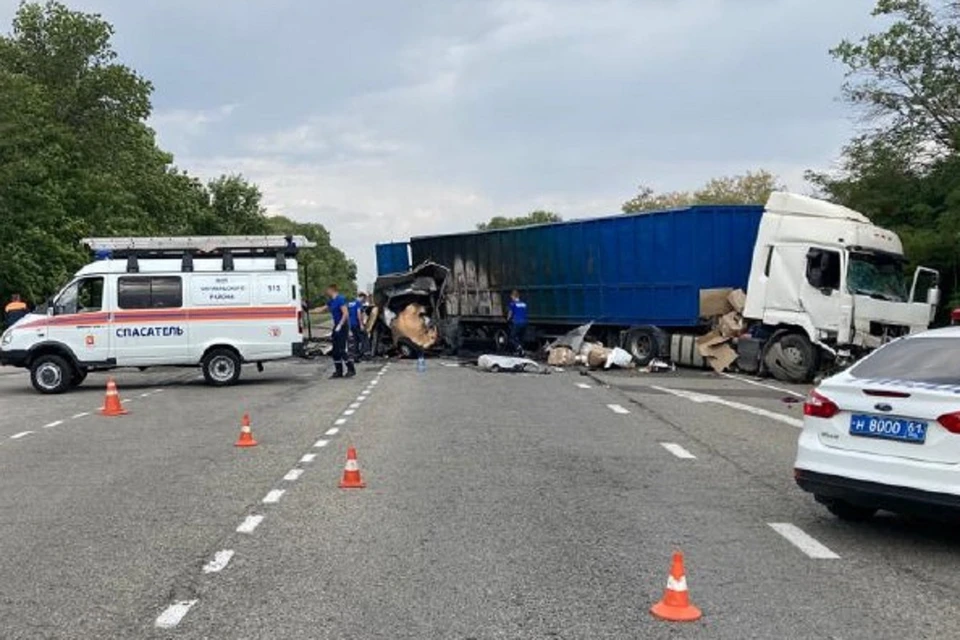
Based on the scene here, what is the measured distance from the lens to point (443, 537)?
22.8ft

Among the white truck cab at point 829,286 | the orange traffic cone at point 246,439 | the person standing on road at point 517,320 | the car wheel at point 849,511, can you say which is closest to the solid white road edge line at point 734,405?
the white truck cab at point 829,286

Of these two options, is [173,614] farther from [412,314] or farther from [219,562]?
[412,314]

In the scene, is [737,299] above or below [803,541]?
above

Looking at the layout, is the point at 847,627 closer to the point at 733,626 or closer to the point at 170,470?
the point at 733,626

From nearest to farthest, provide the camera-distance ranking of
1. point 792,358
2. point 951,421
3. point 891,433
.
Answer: point 951,421, point 891,433, point 792,358

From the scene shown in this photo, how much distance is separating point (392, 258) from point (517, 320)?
26.8 ft

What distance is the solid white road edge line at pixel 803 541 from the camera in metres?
6.51

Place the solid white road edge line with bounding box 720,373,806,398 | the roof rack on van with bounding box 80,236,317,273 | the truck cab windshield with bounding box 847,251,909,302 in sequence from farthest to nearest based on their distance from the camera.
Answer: the roof rack on van with bounding box 80,236,317,273 < the truck cab windshield with bounding box 847,251,909,302 < the solid white road edge line with bounding box 720,373,806,398

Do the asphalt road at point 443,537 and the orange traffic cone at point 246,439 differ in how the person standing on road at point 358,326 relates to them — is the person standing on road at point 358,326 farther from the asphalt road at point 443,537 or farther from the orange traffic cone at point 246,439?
the orange traffic cone at point 246,439

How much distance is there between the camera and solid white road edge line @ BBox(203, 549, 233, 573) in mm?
6125

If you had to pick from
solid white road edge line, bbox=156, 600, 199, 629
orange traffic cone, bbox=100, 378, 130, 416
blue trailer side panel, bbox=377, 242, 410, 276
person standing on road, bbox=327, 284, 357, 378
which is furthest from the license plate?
blue trailer side panel, bbox=377, 242, 410, 276

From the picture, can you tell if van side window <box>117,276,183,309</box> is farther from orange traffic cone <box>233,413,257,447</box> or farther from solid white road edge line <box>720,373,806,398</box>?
solid white road edge line <box>720,373,806,398</box>

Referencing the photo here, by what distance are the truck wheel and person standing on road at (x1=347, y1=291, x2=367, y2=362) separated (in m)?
7.32

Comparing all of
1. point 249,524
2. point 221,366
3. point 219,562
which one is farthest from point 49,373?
point 219,562
